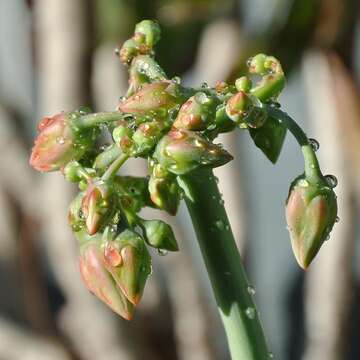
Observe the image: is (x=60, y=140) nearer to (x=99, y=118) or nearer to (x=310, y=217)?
(x=99, y=118)

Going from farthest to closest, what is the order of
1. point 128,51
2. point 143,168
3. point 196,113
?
point 143,168, point 128,51, point 196,113

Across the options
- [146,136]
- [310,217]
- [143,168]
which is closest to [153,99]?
[146,136]

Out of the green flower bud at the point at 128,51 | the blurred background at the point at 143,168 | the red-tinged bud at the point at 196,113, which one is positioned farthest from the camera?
the blurred background at the point at 143,168

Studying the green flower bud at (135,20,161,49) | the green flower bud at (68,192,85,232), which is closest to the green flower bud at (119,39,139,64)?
the green flower bud at (135,20,161,49)

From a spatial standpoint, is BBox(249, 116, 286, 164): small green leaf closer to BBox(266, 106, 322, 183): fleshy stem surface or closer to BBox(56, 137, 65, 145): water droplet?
BBox(266, 106, 322, 183): fleshy stem surface

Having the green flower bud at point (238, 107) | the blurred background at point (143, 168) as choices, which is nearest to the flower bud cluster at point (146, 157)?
the green flower bud at point (238, 107)

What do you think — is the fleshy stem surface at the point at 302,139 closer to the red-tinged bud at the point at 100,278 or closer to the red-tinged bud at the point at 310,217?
the red-tinged bud at the point at 310,217

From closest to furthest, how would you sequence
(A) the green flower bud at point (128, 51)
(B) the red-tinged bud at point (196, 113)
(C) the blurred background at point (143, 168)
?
(B) the red-tinged bud at point (196, 113) < (A) the green flower bud at point (128, 51) < (C) the blurred background at point (143, 168)
